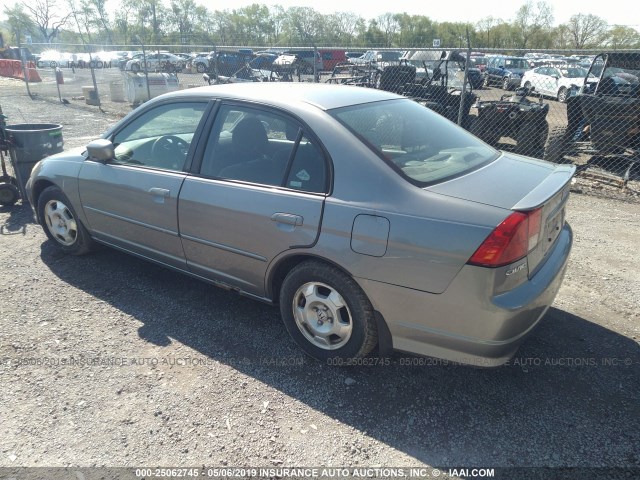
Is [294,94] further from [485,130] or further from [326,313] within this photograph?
[485,130]

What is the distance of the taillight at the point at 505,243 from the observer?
7.32 ft

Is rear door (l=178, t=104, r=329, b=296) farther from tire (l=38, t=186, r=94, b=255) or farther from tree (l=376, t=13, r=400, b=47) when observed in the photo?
tree (l=376, t=13, r=400, b=47)

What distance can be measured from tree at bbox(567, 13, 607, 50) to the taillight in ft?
201

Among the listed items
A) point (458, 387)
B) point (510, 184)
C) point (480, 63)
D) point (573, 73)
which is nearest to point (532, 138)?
point (510, 184)

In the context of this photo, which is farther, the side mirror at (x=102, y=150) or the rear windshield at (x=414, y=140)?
the side mirror at (x=102, y=150)

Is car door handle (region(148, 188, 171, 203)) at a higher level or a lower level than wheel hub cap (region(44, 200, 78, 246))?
higher

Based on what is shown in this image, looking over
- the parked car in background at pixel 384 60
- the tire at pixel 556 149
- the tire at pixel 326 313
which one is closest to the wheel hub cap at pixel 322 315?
the tire at pixel 326 313

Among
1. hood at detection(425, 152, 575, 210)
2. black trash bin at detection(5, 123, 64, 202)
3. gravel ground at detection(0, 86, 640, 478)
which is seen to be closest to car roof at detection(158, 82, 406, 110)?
hood at detection(425, 152, 575, 210)

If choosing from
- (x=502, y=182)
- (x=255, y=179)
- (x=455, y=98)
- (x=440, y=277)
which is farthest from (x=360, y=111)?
(x=455, y=98)

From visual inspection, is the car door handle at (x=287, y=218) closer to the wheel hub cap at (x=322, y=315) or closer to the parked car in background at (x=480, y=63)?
the wheel hub cap at (x=322, y=315)

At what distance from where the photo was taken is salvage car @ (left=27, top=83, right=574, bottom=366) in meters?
2.35

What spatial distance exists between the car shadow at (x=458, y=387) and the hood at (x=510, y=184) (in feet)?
3.80

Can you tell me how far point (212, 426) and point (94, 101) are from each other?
16.6 metres

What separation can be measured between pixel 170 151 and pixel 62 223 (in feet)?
5.44
